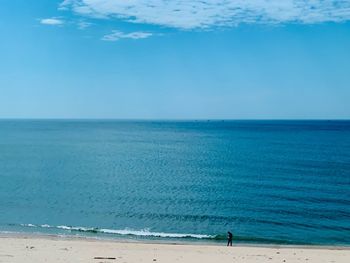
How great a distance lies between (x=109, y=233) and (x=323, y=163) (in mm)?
53777

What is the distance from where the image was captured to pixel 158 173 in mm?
69625

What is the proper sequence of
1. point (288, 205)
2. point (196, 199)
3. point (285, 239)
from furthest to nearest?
point (196, 199), point (288, 205), point (285, 239)

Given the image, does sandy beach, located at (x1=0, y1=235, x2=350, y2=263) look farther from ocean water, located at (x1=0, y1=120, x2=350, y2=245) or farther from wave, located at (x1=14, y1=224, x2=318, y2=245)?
ocean water, located at (x1=0, y1=120, x2=350, y2=245)

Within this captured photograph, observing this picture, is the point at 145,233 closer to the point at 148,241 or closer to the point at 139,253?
the point at 148,241

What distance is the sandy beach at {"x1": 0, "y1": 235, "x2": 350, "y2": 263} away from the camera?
80.8 ft

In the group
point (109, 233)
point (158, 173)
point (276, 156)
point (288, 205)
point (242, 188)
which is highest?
point (276, 156)

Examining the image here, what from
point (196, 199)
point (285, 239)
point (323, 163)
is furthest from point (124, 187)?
point (323, 163)

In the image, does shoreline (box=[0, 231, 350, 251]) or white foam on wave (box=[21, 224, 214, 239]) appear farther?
white foam on wave (box=[21, 224, 214, 239])

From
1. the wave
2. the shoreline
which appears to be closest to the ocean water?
the wave

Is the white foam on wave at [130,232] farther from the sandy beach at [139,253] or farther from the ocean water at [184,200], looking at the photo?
the sandy beach at [139,253]

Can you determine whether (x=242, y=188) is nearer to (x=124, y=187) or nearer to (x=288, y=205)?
(x=288, y=205)

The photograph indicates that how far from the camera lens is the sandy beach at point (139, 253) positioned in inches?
969

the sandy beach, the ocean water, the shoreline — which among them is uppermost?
the ocean water

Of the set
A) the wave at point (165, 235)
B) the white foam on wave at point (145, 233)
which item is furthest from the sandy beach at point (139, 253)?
the white foam on wave at point (145, 233)
